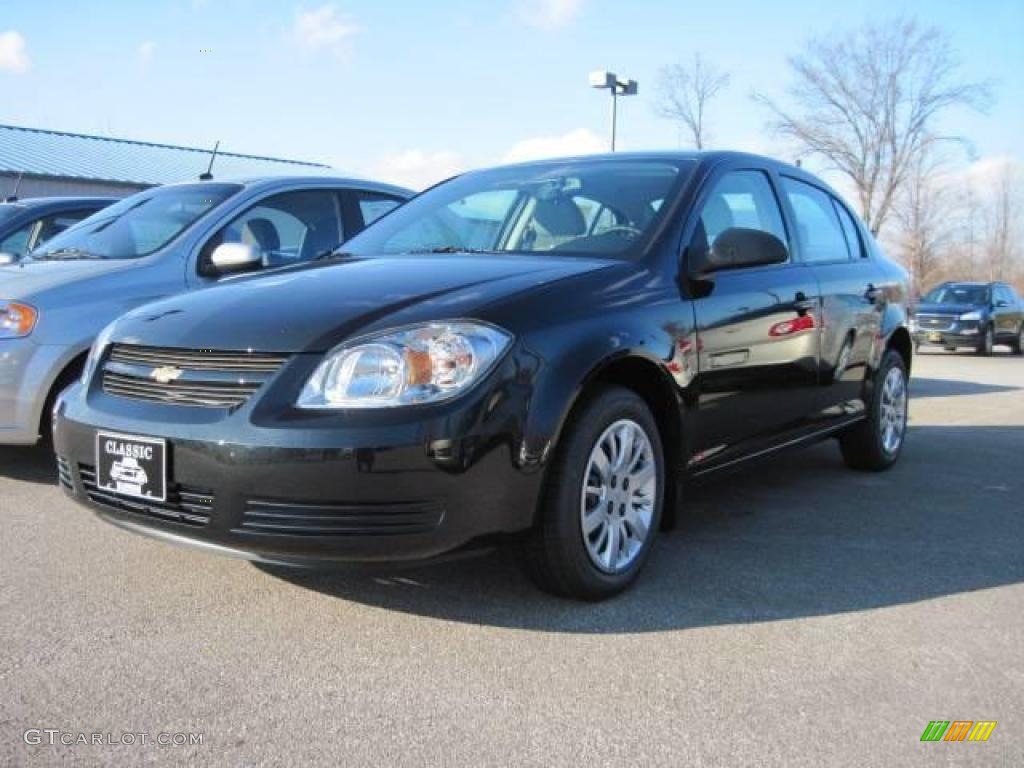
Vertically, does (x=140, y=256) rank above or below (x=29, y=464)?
above

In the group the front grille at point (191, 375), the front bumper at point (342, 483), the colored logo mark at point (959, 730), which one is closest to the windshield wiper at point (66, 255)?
the front grille at point (191, 375)

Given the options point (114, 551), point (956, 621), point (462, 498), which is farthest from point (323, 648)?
point (956, 621)

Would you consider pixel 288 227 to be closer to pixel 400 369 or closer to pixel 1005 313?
pixel 400 369

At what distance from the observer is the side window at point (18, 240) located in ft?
23.7

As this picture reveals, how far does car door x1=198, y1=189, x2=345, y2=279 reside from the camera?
5484mm

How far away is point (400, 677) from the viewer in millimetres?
2648

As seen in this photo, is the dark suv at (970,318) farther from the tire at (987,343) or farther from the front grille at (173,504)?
the front grille at (173,504)

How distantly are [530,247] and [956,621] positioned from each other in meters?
2.02

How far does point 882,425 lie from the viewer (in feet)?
18.2

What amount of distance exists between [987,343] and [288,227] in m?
17.6

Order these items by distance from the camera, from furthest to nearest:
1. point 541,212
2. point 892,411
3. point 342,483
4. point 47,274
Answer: point 892,411
point 47,274
point 541,212
point 342,483

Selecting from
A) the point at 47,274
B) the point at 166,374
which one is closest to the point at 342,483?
the point at 166,374

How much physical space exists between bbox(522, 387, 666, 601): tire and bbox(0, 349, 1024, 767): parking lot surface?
0.40ft

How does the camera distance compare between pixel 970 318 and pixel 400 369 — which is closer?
pixel 400 369
